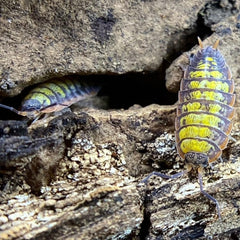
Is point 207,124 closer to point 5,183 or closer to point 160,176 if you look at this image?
point 160,176

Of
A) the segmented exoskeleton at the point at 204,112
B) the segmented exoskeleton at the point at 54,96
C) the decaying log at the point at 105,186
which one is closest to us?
the decaying log at the point at 105,186

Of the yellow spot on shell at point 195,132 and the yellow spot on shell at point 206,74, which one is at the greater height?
the yellow spot on shell at point 206,74

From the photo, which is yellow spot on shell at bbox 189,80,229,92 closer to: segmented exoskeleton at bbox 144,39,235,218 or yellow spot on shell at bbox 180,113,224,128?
segmented exoskeleton at bbox 144,39,235,218

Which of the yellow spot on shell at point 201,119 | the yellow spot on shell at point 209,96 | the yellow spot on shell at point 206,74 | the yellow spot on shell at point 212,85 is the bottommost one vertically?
the yellow spot on shell at point 201,119

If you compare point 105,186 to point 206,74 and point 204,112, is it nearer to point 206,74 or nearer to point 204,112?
point 204,112

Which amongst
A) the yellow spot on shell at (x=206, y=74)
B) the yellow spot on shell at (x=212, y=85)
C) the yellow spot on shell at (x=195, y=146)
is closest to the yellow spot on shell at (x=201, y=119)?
the yellow spot on shell at (x=195, y=146)

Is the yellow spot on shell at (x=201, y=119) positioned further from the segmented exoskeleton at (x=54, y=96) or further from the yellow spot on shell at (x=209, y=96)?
the segmented exoskeleton at (x=54, y=96)

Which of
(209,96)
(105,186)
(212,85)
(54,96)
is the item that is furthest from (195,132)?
(54,96)

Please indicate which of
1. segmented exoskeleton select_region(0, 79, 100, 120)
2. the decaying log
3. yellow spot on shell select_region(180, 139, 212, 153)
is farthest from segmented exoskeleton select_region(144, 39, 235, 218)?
segmented exoskeleton select_region(0, 79, 100, 120)
